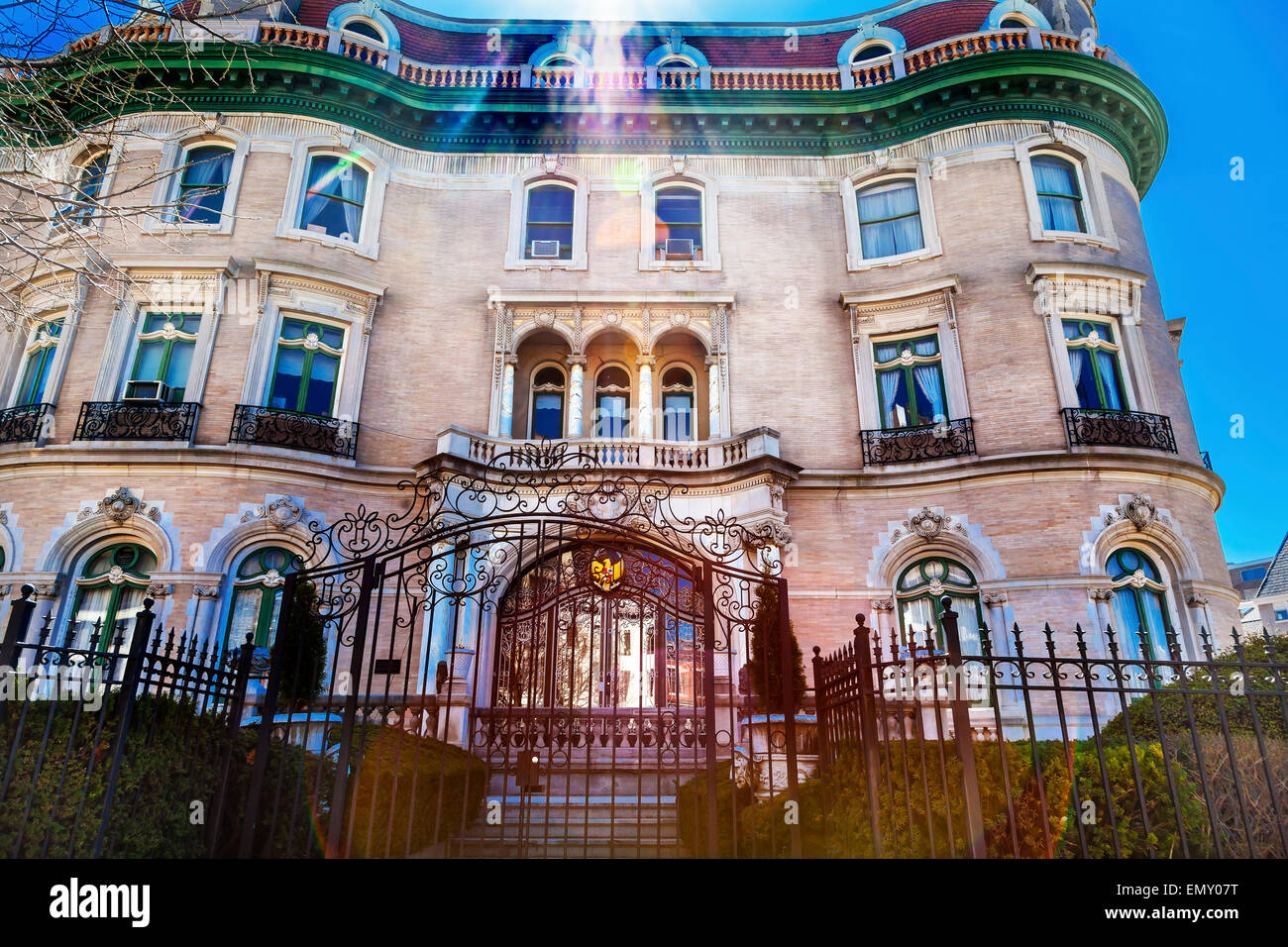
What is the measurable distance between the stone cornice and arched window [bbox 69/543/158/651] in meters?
9.99

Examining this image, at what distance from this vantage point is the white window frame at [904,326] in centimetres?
1605

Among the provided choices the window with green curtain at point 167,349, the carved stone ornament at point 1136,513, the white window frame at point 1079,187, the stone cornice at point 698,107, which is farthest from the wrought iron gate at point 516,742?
the stone cornice at point 698,107

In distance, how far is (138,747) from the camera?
606cm

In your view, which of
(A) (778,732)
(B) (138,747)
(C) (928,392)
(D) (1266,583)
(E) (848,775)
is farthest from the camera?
(D) (1266,583)

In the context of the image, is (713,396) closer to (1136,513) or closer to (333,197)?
(1136,513)

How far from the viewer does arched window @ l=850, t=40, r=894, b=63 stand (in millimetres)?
19984

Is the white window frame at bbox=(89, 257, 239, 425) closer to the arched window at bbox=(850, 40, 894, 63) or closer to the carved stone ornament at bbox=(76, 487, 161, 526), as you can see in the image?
the carved stone ornament at bbox=(76, 487, 161, 526)

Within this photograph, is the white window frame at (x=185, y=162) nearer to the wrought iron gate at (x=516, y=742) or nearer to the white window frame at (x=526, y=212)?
the white window frame at (x=526, y=212)

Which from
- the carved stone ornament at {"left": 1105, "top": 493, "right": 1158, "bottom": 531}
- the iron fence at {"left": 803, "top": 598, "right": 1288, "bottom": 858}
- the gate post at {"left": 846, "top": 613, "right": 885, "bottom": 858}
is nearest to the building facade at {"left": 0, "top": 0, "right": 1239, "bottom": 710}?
the carved stone ornament at {"left": 1105, "top": 493, "right": 1158, "bottom": 531}

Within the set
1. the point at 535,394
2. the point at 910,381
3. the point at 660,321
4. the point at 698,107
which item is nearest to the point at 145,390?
the point at 535,394

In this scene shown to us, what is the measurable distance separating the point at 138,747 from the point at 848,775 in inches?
232

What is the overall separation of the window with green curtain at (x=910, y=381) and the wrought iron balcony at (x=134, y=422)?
13.9 meters
